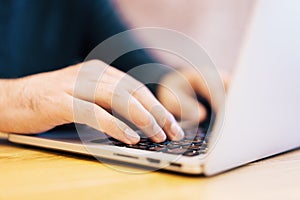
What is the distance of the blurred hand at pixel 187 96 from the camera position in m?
1.04

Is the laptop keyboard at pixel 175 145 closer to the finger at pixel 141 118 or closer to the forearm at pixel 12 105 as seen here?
the finger at pixel 141 118

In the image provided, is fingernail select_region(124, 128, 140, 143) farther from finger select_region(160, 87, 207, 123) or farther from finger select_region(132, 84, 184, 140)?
finger select_region(160, 87, 207, 123)

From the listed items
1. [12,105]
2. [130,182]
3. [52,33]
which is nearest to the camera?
[130,182]

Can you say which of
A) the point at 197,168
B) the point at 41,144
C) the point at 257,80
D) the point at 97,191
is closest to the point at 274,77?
the point at 257,80

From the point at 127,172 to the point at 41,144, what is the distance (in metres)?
0.24

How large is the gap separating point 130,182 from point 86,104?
23cm

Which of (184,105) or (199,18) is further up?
(199,18)

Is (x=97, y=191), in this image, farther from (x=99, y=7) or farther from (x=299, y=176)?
(x=99, y=7)

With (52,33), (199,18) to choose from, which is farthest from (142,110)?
(199,18)

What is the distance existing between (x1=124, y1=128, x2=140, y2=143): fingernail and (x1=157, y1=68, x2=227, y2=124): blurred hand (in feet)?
1.11

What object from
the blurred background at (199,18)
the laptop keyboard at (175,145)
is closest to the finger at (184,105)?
the laptop keyboard at (175,145)

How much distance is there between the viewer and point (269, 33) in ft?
1.78

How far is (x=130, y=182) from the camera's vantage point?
561 millimetres

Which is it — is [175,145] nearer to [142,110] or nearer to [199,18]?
[142,110]
